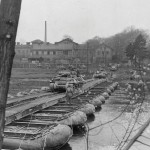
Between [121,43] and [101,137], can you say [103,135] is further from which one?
[121,43]

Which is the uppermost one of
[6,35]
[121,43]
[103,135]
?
[121,43]

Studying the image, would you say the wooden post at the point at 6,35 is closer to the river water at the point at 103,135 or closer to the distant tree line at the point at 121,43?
the river water at the point at 103,135

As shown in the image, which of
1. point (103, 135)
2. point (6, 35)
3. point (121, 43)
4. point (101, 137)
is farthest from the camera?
point (121, 43)

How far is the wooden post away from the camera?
3133mm

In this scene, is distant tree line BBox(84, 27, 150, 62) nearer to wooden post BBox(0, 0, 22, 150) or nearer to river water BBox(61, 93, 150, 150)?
river water BBox(61, 93, 150, 150)

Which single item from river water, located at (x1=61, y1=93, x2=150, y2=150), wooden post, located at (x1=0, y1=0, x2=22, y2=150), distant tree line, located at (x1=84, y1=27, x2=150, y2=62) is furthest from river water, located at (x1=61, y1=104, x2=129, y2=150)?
distant tree line, located at (x1=84, y1=27, x2=150, y2=62)

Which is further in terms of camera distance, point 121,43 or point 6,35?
point 121,43

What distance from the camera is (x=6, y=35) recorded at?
316 centimetres

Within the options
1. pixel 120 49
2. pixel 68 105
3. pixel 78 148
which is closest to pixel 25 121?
pixel 78 148

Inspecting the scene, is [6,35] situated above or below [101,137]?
above

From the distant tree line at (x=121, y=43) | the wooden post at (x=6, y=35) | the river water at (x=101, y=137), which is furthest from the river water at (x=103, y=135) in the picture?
the distant tree line at (x=121, y=43)

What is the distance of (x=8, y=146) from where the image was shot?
10422mm

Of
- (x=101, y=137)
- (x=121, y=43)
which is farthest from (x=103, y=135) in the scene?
(x=121, y=43)

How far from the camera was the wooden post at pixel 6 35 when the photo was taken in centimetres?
313
